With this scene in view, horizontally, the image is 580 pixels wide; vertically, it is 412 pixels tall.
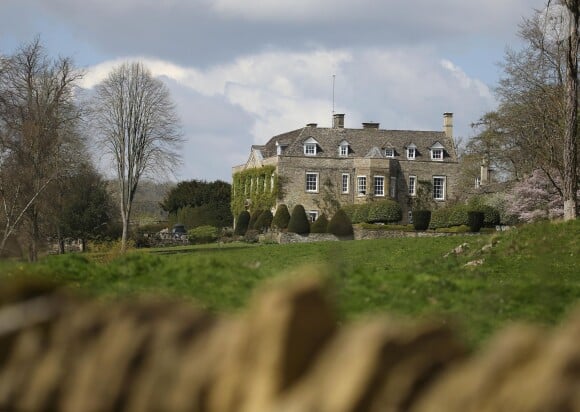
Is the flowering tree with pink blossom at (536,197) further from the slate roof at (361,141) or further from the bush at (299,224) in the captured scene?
the slate roof at (361,141)

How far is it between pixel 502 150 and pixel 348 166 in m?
15.7

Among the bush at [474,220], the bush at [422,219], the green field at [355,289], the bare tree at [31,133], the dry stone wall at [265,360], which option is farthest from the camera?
the bush at [422,219]

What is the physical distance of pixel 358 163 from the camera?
7762 centimetres

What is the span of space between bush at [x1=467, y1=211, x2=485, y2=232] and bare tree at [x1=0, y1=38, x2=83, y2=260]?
24372 millimetres

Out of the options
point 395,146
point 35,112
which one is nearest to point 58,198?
point 35,112

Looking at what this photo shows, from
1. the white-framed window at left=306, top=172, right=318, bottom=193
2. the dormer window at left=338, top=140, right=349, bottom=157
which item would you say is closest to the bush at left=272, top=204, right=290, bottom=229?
the white-framed window at left=306, top=172, right=318, bottom=193

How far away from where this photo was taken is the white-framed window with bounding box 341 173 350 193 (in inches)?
3056

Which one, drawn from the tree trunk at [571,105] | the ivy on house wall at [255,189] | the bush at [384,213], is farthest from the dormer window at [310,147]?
the tree trunk at [571,105]

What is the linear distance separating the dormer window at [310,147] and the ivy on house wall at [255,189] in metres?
3.65

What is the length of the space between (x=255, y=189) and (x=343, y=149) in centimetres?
793

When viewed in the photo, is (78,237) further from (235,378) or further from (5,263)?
(235,378)

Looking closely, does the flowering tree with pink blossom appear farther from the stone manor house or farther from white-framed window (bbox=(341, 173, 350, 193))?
white-framed window (bbox=(341, 173, 350, 193))

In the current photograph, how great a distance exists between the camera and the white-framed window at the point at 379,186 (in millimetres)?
77312

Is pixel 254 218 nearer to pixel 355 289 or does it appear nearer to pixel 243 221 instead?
pixel 243 221
